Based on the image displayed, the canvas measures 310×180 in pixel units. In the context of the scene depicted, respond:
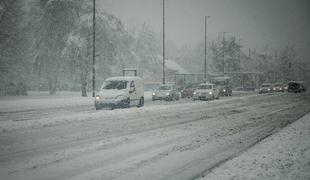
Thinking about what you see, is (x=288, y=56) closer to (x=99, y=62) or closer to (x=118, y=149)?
(x=99, y=62)

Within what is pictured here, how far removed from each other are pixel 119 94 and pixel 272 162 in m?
18.0

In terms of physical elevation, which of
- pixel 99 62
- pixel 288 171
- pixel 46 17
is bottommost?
pixel 288 171

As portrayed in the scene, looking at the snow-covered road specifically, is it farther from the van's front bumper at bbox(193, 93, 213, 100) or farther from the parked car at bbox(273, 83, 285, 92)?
the parked car at bbox(273, 83, 285, 92)

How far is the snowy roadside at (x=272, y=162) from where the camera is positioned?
26.5ft

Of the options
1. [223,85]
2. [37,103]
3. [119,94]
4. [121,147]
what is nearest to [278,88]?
[223,85]

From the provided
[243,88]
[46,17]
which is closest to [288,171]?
[46,17]

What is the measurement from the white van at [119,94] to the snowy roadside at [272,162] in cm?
1476

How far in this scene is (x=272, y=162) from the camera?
368 inches

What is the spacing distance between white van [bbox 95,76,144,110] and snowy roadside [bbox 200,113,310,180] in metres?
14.8

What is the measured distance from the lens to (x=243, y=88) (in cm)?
8175

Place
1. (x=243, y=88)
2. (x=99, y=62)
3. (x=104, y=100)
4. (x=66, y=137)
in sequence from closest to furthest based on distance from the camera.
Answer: (x=66, y=137)
(x=104, y=100)
(x=99, y=62)
(x=243, y=88)

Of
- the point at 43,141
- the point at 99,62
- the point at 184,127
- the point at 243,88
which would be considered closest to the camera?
the point at 43,141

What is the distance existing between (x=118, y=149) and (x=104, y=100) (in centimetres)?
1548

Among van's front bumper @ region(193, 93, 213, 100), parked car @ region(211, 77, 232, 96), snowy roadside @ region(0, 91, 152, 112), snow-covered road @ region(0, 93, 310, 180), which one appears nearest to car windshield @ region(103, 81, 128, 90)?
snowy roadside @ region(0, 91, 152, 112)
